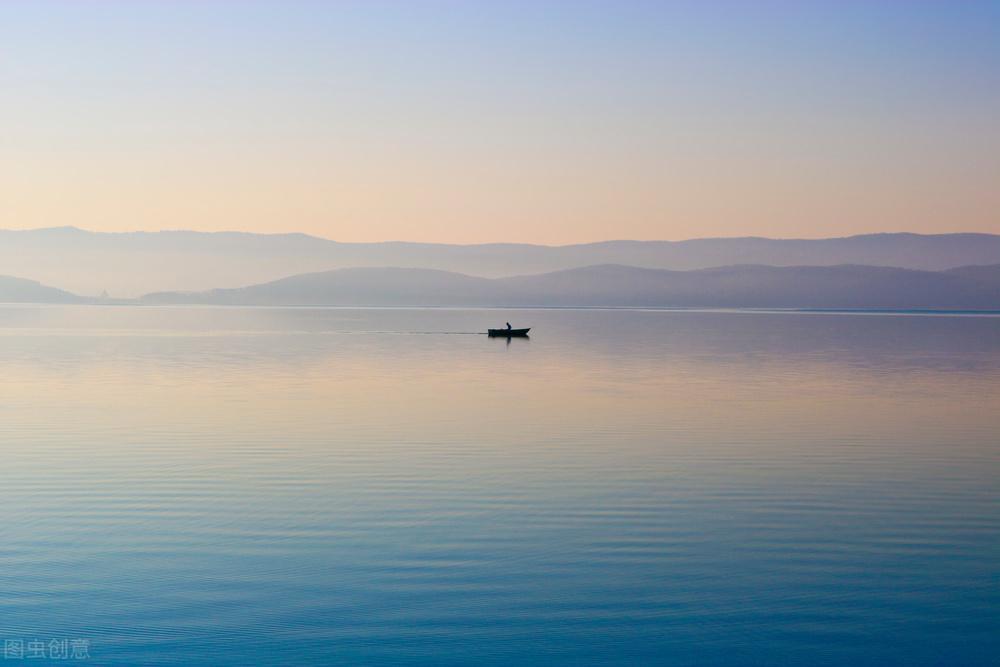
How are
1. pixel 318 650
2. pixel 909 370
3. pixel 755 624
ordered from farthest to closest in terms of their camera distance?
1. pixel 909 370
2. pixel 755 624
3. pixel 318 650

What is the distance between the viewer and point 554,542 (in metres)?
18.8

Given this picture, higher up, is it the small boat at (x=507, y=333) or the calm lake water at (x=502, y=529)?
the small boat at (x=507, y=333)

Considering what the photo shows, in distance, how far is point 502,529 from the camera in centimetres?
1980

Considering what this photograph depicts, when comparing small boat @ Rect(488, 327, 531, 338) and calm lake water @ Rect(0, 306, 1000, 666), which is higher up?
small boat @ Rect(488, 327, 531, 338)

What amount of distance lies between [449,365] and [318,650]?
182 ft

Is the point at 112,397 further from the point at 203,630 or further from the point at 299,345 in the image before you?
the point at 299,345

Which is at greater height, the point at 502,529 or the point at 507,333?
the point at 507,333

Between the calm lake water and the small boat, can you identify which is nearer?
the calm lake water

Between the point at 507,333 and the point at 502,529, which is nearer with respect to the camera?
the point at 502,529

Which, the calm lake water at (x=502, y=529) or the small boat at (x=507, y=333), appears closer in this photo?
the calm lake water at (x=502, y=529)

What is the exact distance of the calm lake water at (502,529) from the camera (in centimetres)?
1395

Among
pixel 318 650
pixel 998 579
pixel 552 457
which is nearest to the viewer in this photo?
pixel 318 650

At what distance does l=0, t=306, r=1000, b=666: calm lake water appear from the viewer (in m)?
13.9

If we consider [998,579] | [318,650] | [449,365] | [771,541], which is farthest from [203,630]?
[449,365]
